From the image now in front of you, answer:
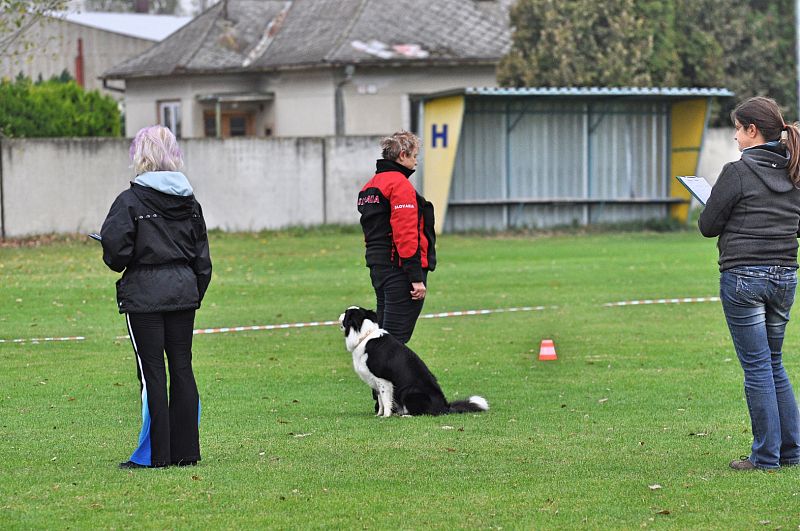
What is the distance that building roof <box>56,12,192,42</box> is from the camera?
50.0 meters

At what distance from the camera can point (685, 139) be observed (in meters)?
32.9

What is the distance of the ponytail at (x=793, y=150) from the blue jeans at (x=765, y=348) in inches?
19.1

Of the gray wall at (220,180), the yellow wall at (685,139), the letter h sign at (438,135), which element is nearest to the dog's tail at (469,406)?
the gray wall at (220,180)

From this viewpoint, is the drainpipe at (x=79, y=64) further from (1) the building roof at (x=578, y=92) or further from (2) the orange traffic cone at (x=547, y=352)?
(2) the orange traffic cone at (x=547, y=352)

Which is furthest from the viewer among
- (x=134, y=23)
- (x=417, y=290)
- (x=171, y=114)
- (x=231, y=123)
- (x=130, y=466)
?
(x=134, y=23)

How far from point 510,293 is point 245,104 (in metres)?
22.2

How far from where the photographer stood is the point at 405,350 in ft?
30.7

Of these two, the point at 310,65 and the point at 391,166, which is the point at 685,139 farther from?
the point at 391,166

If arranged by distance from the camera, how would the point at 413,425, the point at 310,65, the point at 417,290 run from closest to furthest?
the point at 413,425 < the point at 417,290 < the point at 310,65

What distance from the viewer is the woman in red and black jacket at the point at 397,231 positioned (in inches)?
367

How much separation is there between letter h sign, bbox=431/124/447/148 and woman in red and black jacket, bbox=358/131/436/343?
20.3 metres

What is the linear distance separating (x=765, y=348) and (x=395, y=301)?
328 cm

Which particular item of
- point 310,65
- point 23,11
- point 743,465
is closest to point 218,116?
point 310,65

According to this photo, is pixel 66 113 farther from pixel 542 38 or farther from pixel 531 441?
pixel 531 441
